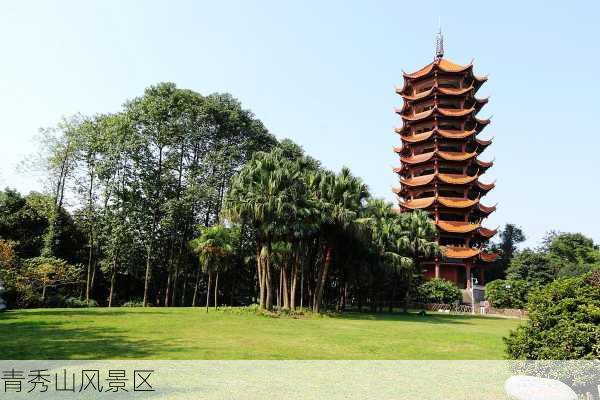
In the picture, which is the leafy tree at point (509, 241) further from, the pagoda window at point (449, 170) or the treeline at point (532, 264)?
the pagoda window at point (449, 170)

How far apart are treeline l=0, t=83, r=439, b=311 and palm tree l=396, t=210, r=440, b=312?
5.0 inches

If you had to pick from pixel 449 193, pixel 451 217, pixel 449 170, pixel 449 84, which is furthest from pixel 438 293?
pixel 449 84

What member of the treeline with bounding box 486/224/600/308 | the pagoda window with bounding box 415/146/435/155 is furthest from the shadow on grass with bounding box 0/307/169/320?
the pagoda window with bounding box 415/146/435/155

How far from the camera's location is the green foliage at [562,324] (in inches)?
337

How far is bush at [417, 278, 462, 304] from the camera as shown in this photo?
166 feet

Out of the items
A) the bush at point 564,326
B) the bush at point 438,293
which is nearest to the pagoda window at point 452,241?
the bush at point 438,293

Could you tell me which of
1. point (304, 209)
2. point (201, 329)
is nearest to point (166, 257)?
point (304, 209)

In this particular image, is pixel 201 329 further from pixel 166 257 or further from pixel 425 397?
pixel 166 257

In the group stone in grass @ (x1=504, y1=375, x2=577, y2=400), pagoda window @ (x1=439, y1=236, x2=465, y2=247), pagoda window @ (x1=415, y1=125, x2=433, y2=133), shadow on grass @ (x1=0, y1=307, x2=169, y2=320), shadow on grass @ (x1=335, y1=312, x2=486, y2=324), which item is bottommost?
shadow on grass @ (x1=335, y1=312, x2=486, y2=324)

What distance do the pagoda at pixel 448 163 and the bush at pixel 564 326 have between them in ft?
170

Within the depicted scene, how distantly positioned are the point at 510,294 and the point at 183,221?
3339 cm

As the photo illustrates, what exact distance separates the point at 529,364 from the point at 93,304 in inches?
1502

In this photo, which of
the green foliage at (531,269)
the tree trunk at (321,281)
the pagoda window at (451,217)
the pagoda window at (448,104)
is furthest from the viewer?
the pagoda window at (448,104)

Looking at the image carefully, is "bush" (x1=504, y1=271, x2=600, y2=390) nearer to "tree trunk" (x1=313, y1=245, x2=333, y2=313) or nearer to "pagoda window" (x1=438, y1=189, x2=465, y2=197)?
"tree trunk" (x1=313, y1=245, x2=333, y2=313)
